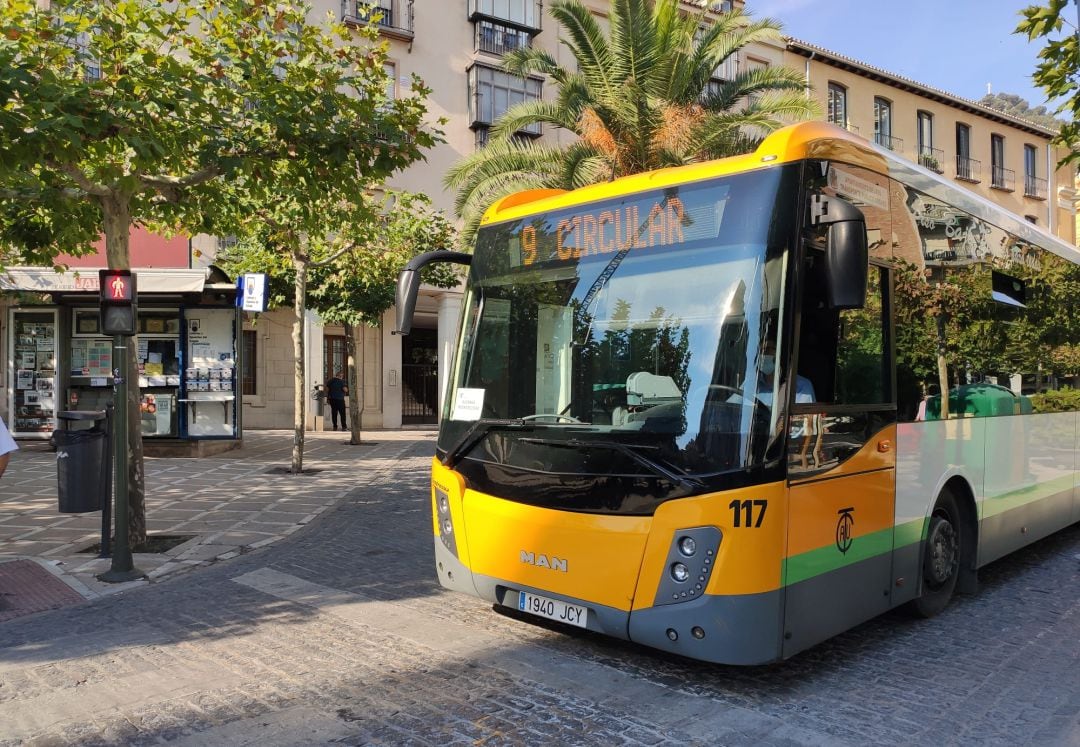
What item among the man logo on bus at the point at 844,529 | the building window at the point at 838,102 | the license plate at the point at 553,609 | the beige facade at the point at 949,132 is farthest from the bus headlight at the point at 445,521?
the building window at the point at 838,102

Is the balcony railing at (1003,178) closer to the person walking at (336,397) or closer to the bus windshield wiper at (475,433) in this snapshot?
the person walking at (336,397)

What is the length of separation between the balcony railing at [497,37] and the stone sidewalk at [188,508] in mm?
14298

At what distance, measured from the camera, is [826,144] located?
4.13 m

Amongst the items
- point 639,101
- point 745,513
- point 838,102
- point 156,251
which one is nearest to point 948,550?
point 745,513

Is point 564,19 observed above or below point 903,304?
above

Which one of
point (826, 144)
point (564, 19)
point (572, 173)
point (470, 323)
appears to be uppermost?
point (564, 19)

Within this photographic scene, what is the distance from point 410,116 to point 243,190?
2386mm

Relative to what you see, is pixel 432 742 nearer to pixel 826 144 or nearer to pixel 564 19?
pixel 826 144

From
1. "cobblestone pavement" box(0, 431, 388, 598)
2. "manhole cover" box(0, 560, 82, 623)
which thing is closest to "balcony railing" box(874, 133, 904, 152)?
"cobblestone pavement" box(0, 431, 388, 598)

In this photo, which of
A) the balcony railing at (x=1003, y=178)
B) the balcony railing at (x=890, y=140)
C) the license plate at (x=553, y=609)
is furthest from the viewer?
the balcony railing at (x=1003, y=178)

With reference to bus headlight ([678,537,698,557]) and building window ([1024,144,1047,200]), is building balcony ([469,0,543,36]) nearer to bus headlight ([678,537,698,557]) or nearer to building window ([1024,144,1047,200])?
bus headlight ([678,537,698,557])

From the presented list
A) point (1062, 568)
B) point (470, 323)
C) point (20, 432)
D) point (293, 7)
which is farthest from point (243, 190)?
point (20, 432)

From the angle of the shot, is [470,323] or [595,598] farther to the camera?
[470,323]

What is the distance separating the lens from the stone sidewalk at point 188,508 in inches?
280
